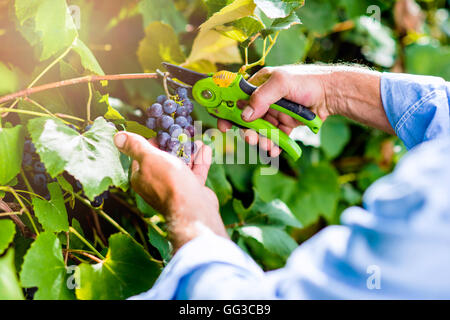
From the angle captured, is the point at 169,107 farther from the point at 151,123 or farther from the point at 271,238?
the point at 271,238

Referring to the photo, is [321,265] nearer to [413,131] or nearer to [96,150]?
[96,150]

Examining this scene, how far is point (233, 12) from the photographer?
2.93 feet

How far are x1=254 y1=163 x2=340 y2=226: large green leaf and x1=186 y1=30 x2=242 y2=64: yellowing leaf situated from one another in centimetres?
63

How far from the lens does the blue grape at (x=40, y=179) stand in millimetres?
815

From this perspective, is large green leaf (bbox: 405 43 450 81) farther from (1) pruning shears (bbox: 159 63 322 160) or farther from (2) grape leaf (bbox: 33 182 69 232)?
(2) grape leaf (bbox: 33 182 69 232)

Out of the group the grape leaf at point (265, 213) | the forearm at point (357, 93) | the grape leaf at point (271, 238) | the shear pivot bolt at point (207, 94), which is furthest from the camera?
the grape leaf at point (265, 213)

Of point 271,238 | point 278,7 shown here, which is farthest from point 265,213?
point 278,7

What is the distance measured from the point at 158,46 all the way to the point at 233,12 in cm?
34

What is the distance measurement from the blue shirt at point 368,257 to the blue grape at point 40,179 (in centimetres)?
33

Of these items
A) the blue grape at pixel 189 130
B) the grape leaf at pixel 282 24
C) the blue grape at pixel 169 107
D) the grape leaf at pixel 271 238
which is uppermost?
the grape leaf at pixel 282 24

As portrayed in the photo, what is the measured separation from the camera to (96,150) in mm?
754

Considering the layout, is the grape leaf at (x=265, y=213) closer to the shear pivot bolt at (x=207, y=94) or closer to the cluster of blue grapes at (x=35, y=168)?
the shear pivot bolt at (x=207, y=94)

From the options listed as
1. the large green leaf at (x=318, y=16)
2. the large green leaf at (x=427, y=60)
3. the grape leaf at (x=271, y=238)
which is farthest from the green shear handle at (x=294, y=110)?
the large green leaf at (x=427, y=60)
